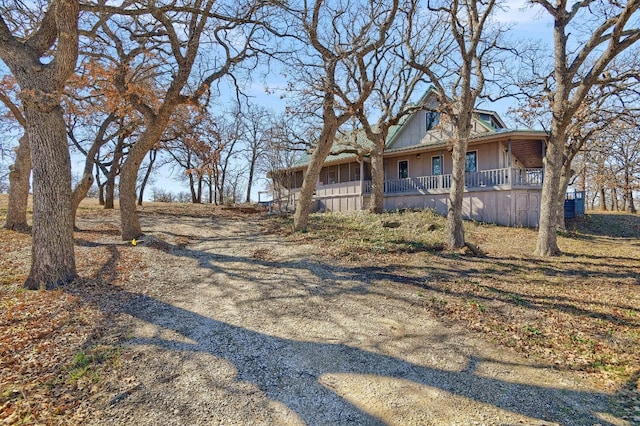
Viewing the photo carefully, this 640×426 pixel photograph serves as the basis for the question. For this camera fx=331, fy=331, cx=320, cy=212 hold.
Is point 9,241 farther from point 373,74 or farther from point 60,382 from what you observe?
point 373,74

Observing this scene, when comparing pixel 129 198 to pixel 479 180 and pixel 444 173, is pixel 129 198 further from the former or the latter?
pixel 444 173

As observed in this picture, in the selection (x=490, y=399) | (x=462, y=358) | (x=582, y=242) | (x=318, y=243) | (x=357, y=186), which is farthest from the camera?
(x=357, y=186)

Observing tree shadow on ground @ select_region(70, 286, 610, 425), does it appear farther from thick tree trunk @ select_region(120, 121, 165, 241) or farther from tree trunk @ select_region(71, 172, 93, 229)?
tree trunk @ select_region(71, 172, 93, 229)

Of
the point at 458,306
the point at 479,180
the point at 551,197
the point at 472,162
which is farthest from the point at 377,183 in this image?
the point at 458,306

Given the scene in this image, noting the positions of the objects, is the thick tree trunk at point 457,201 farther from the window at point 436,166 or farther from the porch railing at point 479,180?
the window at point 436,166

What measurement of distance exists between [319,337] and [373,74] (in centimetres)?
1653

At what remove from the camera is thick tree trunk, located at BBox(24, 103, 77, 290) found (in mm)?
6328

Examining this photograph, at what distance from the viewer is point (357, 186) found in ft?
71.0

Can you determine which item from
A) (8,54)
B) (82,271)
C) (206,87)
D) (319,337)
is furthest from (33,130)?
(319,337)

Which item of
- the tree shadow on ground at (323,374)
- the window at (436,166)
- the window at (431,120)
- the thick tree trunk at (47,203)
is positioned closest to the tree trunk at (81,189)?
the thick tree trunk at (47,203)

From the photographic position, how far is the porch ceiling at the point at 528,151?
1817 centimetres

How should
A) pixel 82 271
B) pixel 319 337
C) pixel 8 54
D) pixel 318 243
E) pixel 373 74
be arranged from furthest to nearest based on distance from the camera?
pixel 373 74 → pixel 318 243 → pixel 82 271 → pixel 8 54 → pixel 319 337

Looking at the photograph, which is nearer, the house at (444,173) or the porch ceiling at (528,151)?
the house at (444,173)

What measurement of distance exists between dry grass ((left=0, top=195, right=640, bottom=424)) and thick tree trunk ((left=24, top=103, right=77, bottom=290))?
0.48 metres
